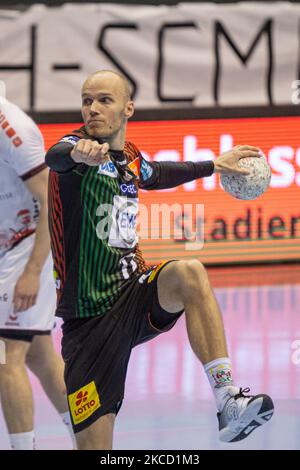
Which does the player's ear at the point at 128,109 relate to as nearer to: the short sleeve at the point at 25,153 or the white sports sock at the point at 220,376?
the short sleeve at the point at 25,153

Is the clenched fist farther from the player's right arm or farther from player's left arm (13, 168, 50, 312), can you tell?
player's left arm (13, 168, 50, 312)

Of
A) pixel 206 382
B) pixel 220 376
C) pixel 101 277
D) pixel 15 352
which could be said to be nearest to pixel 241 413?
pixel 220 376

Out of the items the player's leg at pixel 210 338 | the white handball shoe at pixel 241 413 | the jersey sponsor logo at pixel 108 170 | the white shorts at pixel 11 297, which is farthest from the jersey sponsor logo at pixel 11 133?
the white handball shoe at pixel 241 413

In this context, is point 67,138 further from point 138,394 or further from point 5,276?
point 138,394

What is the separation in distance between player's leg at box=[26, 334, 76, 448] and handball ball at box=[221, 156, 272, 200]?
138cm

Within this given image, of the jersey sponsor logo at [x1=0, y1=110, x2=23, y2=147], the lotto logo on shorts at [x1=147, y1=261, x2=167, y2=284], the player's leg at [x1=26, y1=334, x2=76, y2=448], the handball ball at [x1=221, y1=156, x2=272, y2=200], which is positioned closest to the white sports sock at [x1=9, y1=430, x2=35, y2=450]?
the player's leg at [x1=26, y1=334, x2=76, y2=448]

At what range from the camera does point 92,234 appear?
5184mm

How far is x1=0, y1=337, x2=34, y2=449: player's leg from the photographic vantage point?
232 inches

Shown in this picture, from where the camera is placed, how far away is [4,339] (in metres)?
6.07

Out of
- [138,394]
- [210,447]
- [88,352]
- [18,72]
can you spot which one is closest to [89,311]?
[88,352]

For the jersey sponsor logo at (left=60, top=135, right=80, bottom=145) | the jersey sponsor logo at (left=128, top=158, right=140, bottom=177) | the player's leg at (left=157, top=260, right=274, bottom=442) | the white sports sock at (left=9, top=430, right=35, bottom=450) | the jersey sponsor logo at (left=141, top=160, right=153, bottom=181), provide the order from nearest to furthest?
the player's leg at (left=157, top=260, right=274, bottom=442)
the jersey sponsor logo at (left=60, top=135, right=80, bottom=145)
the jersey sponsor logo at (left=128, top=158, right=140, bottom=177)
the jersey sponsor logo at (left=141, top=160, right=153, bottom=181)
the white sports sock at (left=9, top=430, right=35, bottom=450)

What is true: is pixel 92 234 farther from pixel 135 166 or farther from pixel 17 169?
pixel 17 169

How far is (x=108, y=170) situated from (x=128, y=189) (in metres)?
0.14

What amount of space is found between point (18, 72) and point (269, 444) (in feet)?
20.6
